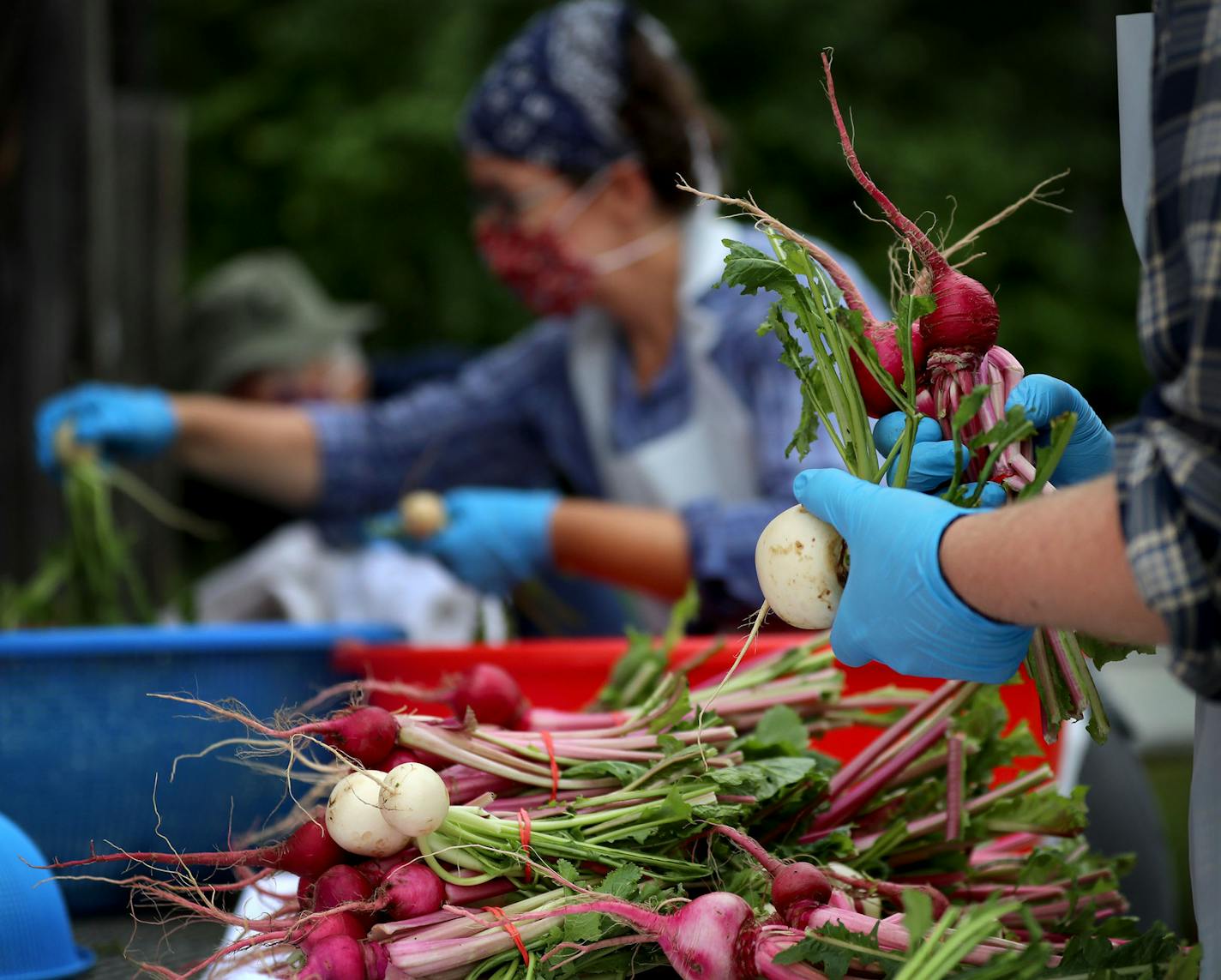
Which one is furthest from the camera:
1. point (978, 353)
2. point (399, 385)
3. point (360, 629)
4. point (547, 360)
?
point (399, 385)

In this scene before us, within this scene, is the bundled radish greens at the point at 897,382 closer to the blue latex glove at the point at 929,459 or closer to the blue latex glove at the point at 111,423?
the blue latex glove at the point at 929,459

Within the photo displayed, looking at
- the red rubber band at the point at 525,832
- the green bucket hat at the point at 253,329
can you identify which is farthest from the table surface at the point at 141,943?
the green bucket hat at the point at 253,329

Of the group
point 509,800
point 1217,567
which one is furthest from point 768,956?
point 1217,567

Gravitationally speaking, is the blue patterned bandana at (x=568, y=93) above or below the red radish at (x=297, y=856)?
above

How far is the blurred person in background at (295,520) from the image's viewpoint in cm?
394

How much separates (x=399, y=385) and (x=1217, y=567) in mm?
4195

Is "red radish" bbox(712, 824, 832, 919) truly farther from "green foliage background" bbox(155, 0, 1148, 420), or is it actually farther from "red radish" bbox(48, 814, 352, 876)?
"green foliage background" bbox(155, 0, 1148, 420)

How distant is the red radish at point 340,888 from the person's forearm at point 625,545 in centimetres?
150

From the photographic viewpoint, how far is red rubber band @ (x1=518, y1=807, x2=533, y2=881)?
1135 mm

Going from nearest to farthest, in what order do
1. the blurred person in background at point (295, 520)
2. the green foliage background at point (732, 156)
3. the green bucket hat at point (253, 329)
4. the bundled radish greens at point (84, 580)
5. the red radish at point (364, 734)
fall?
1. the red radish at point (364, 734)
2. the bundled radish greens at point (84, 580)
3. the blurred person in background at point (295, 520)
4. the green bucket hat at point (253, 329)
5. the green foliage background at point (732, 156)

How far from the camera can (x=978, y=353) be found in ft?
3.62

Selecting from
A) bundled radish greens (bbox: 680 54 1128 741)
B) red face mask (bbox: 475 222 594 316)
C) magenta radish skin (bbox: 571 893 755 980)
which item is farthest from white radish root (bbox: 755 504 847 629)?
red face mask (bbox: 475 222 594 316)

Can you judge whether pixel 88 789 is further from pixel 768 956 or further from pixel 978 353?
pixel 978 353

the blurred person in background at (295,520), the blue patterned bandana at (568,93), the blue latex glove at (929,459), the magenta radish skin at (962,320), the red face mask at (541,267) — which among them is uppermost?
A: the blue patterned bandana at (568,93)
